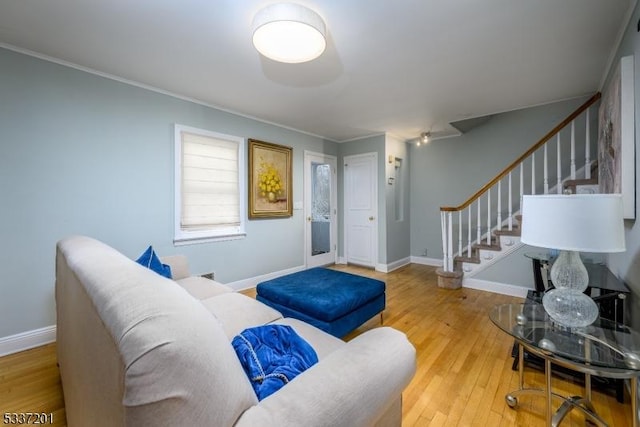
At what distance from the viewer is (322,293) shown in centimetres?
211

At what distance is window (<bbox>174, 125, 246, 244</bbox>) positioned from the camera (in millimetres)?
3016

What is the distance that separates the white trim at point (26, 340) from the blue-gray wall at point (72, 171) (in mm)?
47

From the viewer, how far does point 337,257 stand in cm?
514

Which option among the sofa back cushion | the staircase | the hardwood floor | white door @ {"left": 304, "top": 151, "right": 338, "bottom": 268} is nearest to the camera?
the sofa back cushion

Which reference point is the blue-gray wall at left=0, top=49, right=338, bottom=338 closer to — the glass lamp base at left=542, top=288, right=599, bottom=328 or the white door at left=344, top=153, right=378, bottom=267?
the white door at left=344, top=153, right=378, bottom=267

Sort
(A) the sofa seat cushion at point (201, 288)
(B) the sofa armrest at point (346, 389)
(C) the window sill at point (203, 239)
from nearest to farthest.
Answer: (B) the sofa armrest at point (346, 389)
(A) the sofa seat cushion at point (201, 288)
(C) the window sill at point (203, 239)

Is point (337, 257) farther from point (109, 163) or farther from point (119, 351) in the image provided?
point (119, 351)

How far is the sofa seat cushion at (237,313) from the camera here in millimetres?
1529

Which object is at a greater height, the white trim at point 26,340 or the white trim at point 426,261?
the white trim at point 426,261

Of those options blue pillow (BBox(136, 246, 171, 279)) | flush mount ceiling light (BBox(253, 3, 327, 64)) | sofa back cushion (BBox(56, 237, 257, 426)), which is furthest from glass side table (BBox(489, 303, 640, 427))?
blue pillow (BBox(136, 246, 171, 279))

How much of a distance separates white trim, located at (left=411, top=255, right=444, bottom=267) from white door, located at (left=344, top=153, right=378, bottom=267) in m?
1.10

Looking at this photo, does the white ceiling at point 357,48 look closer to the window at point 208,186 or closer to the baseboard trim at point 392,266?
the window at point 208,186

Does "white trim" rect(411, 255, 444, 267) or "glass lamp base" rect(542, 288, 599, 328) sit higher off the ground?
"glass lamp base" rect(542, 288, 599, 328)

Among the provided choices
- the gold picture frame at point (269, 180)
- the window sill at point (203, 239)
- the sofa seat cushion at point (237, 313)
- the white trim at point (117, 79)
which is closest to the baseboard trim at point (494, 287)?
the gold picture frame at point (269, 180)
